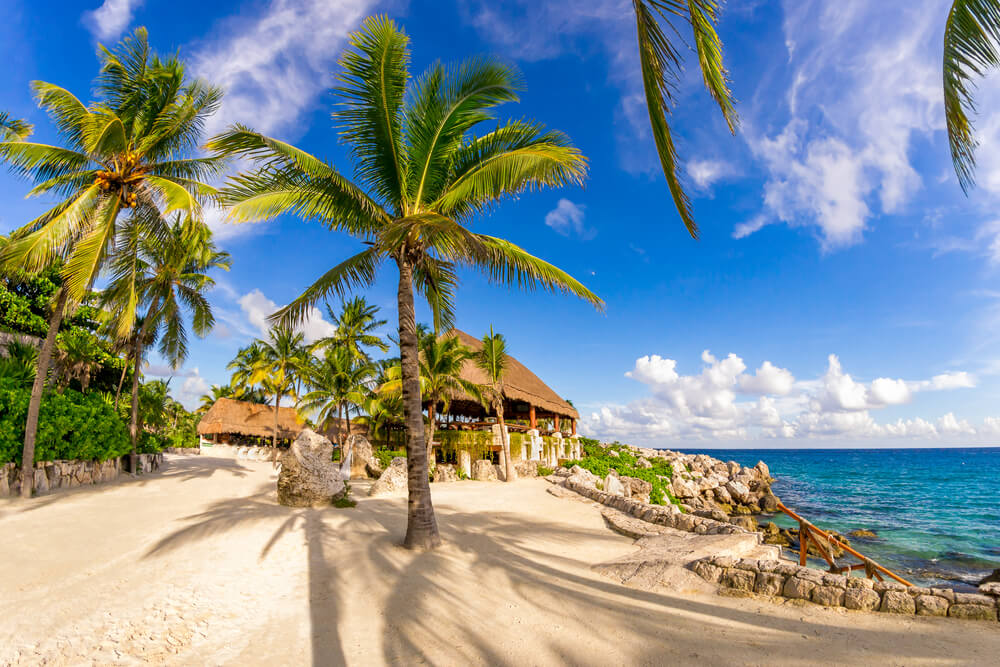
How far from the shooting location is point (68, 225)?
9664mm

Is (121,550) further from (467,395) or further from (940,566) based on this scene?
(940,566)

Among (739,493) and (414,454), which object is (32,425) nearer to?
(414,454)

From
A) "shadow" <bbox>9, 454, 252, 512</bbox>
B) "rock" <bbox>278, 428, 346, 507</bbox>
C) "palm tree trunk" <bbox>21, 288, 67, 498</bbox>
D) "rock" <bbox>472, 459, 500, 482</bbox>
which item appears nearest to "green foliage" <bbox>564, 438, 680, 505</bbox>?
"rock" <bbox>472, 459, 500, 482</bbox>

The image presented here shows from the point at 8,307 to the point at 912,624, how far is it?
78.4 ft

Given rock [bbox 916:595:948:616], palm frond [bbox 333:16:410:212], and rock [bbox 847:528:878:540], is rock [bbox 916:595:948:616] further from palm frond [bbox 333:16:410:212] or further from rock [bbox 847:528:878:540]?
rock [bbox 847:528:878:540]

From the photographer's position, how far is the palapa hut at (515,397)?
941 inches

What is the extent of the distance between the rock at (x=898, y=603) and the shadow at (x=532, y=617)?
0.59ft

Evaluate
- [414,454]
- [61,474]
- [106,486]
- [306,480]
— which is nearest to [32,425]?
[61,474]

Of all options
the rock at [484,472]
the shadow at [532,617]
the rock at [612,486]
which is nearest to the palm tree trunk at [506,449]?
the rock at [484,472]

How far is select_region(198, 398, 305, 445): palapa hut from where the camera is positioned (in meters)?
34.0

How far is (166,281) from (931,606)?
20.3m

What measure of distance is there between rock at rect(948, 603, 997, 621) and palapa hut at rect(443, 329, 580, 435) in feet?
57.8

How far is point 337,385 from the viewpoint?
2475 centimetres

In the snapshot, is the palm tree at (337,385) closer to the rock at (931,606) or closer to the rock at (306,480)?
the rock at (306,480)
